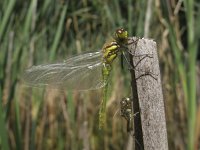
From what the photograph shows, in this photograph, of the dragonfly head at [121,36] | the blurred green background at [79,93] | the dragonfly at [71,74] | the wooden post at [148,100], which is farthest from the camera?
the blurred green background at [79,93]

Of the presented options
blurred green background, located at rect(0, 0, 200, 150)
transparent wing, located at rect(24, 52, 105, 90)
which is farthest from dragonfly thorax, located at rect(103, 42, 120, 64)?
blurred green background, located at rect(0, 0, 200, 150)

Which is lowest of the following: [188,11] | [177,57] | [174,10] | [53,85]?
[53,85]

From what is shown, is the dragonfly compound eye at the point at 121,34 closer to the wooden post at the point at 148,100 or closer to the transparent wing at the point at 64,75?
the wooden post at the point at 148,100

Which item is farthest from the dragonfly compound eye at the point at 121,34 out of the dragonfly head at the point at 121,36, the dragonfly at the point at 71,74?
the dragonfly at the point at 71,74

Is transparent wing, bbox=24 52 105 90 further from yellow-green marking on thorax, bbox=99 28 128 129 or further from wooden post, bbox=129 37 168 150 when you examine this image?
wooden post, bbox=129 37 168 150

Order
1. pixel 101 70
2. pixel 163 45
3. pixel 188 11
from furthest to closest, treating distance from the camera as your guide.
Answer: pixel 163 45
pixel 188 11
pixel 101 70

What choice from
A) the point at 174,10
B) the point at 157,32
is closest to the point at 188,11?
the point at 174,10

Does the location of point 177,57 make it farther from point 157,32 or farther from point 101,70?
point 157,32

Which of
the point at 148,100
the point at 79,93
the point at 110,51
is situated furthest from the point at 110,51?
the point at 79,93
